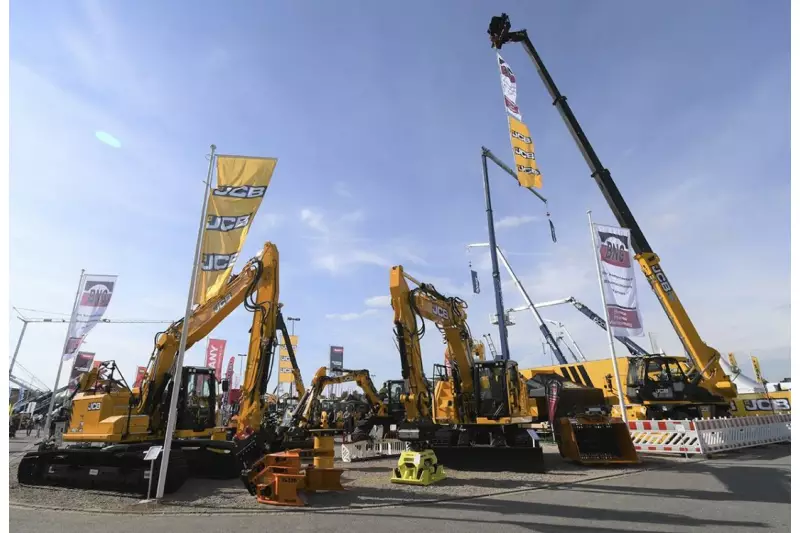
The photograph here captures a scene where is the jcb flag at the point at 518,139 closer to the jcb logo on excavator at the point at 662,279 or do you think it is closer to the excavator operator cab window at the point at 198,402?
the jcb logo on excavator at the point at 662,279

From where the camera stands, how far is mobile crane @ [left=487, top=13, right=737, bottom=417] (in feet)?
54.0

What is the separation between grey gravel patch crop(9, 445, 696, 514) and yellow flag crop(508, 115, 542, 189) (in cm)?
1083

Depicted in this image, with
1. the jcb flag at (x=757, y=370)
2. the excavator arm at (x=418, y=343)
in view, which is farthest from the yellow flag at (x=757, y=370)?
the excavator arm at (x=418, y=343)

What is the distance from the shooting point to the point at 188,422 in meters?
12.9

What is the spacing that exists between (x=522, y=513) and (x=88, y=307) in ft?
62.4

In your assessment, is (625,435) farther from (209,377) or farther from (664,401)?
(209,377)

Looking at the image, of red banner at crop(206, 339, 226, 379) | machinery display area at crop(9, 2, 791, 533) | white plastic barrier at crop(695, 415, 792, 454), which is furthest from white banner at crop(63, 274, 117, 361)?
white plastic barrier at crop(695, 415, 792, 454)

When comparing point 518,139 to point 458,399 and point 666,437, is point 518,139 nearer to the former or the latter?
Result: point 458,399

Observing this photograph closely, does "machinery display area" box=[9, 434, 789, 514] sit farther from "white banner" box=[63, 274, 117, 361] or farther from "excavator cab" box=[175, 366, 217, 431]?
"white banner" box=[63, 274, 117, 361]

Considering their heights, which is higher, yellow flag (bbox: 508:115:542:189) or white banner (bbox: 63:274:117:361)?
yellow flag (bbox: 508:115:542:189)

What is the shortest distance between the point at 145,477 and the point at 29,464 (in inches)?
154

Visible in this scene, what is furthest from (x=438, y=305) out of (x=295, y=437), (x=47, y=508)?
(x=47, y=508)

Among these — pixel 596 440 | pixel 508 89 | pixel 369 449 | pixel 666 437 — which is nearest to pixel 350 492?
pixel 369 449

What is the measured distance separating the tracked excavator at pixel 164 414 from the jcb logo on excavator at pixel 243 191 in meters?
3.27
